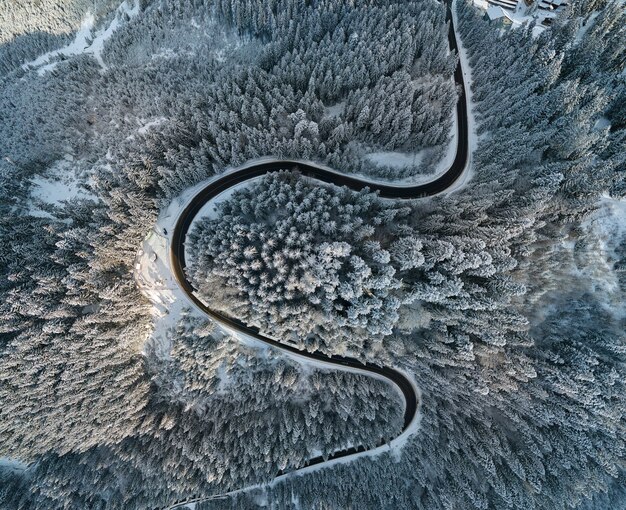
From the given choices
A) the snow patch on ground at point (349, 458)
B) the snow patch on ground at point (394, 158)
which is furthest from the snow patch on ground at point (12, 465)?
the snow patch on ground at point (394, 158)

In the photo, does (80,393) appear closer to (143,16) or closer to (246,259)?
(246,259)

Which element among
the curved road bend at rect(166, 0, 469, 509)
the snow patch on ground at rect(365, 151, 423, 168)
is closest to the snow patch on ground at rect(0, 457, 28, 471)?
the curved road bend at rect(166, 0, 469, 509)

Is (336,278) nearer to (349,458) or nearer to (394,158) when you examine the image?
(394,158)

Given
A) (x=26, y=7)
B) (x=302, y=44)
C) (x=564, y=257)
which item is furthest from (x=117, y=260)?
(x=26, y=7)

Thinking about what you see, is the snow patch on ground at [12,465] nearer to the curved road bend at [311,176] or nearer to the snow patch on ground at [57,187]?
the snow patch on ground at [57,187]

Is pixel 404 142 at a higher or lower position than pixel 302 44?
lower

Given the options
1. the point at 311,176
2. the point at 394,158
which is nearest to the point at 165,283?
the point at 311,176
